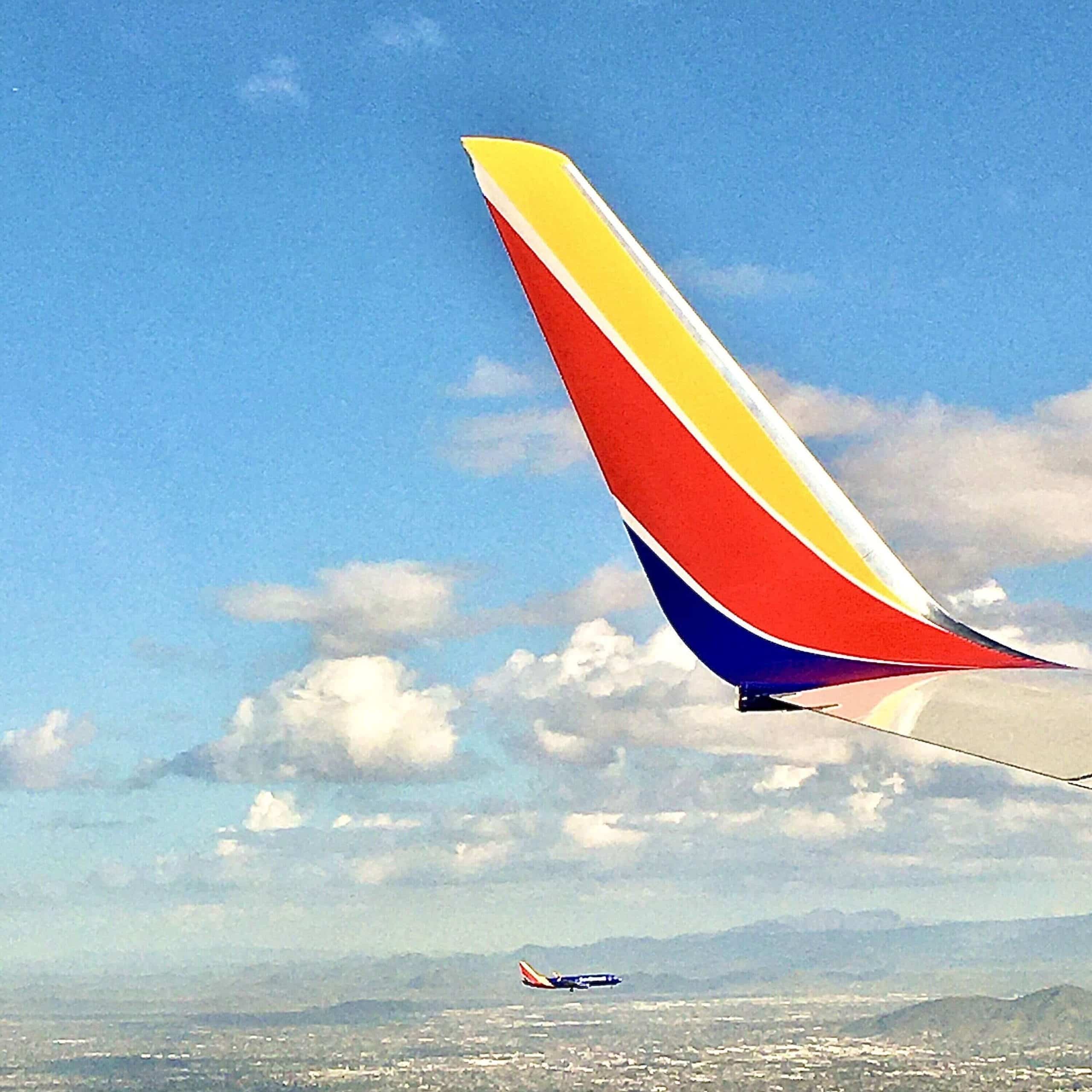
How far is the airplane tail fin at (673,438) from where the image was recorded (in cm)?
673

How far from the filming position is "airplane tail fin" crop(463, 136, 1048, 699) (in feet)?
22.1

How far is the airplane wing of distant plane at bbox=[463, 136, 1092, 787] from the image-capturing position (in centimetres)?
671

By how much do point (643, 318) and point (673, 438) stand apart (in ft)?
1.81

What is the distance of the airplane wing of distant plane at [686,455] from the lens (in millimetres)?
6715

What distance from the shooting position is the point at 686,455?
6770 millimetres

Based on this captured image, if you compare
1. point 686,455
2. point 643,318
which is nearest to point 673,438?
point 686,455

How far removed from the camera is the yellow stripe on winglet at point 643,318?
6.74m

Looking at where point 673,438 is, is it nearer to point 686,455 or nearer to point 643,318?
point 686,455

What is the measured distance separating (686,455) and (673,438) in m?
0.10

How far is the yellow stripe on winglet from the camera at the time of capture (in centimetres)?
674

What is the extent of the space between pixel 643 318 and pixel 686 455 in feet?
2.11

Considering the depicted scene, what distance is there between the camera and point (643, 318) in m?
6.77

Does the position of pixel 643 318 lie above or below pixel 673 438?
above

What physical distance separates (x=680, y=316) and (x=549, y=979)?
84.3m
